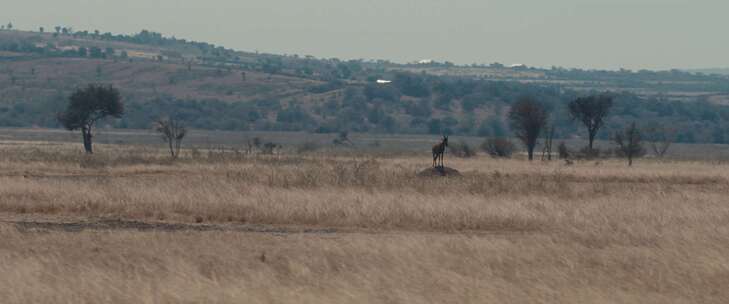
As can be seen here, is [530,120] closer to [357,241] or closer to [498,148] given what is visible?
[498,148]

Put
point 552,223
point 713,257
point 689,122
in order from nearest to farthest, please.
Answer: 1. point 713,257
2. point 552,223
3. point 689,122

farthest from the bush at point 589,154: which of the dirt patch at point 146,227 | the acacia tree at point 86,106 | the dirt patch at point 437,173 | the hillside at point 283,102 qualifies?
the hillside at point 283,102

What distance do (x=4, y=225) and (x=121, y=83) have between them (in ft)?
453

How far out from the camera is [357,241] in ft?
57.5

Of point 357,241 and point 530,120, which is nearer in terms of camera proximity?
point 357,241

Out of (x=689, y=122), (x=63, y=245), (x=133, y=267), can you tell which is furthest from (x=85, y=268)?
(x=689, y=122)

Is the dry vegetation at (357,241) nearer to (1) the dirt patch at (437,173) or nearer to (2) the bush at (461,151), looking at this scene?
(1) the dirt patch at (437,173)

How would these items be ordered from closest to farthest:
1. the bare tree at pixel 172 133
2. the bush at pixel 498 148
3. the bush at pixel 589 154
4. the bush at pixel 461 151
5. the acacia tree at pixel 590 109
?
the bare tree at pixel 172 133 → the bush at pixel 589 154 → the acacia tree at pixel 590 109 → the bush at pixel 461 151 → the bush at pixel 498 148

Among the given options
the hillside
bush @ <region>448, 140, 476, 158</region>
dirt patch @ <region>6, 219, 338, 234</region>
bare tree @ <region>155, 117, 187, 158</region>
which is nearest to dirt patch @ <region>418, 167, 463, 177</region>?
dirt patch @ <region>6, 219, 338, 234</region>

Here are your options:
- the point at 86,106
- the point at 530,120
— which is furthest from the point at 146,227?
the point at 530,120

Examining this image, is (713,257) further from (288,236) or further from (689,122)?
(689,122)

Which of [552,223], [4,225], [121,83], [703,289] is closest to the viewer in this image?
[703,289]

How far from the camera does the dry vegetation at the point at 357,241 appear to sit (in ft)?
43.7

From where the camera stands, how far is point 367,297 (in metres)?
12.8
